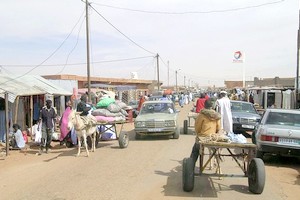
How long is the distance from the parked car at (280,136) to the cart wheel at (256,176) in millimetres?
3189

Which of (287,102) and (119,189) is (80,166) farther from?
(287,102)

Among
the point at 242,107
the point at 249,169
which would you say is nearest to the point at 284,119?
the point at 249,169

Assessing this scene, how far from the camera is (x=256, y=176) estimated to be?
6.71 meters

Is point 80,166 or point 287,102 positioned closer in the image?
point 80,166

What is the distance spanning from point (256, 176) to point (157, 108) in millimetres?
10348

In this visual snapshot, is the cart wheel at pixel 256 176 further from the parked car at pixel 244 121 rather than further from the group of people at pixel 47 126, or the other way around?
the parked car at pixel 244 121

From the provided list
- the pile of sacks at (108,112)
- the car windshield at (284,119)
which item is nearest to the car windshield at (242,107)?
the pile of sacks at (108,112)

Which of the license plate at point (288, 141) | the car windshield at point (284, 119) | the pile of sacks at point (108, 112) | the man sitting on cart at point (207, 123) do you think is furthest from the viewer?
the pile of sacks at point (108, 112)

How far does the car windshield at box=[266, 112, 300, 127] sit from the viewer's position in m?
10.6

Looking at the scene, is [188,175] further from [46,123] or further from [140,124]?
[140,124]

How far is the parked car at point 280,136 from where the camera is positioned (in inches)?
383

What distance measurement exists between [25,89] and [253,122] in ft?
33.0

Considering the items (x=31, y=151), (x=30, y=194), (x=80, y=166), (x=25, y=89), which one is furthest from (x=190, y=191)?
(x=25, y=89)

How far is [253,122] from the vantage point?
1642 centimetres
